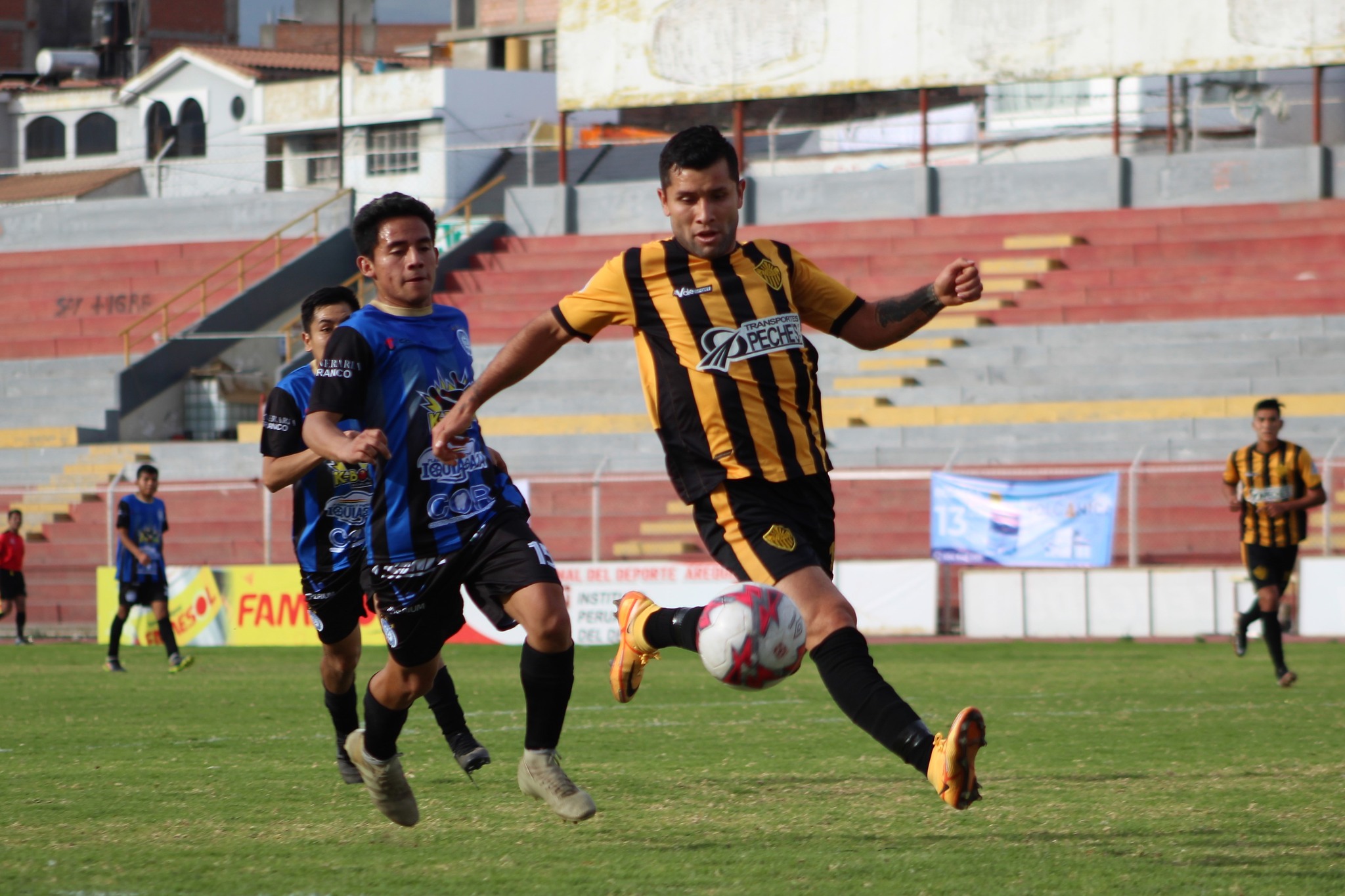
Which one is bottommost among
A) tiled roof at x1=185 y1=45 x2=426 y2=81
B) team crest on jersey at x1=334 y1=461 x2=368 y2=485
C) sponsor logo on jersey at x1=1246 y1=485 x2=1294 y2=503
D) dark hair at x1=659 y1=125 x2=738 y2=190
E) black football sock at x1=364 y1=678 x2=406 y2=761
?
black football sock at x1=364 y1=678 x2=406 y2=761

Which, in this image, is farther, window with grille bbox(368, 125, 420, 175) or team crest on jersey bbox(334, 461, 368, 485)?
window with grille bbox(368, 125, 420, 175)

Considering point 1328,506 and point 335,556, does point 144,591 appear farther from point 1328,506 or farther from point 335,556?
point 1328,506

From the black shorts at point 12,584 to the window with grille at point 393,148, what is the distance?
24856 mm

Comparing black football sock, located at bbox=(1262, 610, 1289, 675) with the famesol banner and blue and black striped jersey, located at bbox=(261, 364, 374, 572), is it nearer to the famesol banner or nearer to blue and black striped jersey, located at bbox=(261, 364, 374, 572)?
the famesol banner

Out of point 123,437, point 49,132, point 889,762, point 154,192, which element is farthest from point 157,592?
point 49,132

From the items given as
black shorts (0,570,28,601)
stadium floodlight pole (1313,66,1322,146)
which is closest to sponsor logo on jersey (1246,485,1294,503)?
black shorts (0,570,28,601)

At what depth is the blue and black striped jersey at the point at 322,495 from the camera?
23.0ft

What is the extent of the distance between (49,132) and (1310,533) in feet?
150

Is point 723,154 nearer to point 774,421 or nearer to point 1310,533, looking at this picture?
point 774,421

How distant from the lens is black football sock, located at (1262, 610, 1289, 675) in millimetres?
11641

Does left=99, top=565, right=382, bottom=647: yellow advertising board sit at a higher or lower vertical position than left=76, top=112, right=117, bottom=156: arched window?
lower

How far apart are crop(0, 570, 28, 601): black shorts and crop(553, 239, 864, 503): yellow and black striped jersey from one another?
17.4m

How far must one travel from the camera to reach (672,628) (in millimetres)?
5449

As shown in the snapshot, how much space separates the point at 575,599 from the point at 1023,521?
4.96 m
